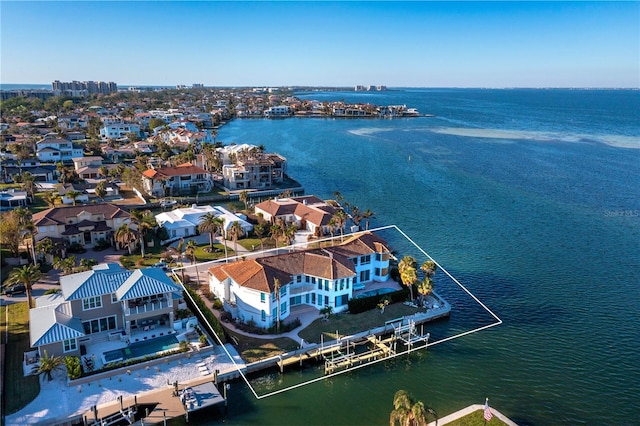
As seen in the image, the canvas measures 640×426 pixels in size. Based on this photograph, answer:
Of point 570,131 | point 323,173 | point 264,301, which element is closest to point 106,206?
point 264,301

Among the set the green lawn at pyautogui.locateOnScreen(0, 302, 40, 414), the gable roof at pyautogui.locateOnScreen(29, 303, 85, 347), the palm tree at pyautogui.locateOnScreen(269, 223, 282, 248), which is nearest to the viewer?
the green lawn at pyautogui.locateOnScreen(0, 302, 40, 414)

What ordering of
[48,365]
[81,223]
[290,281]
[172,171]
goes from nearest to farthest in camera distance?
[48,365] → [290,281] → [81,223] → [172,171]

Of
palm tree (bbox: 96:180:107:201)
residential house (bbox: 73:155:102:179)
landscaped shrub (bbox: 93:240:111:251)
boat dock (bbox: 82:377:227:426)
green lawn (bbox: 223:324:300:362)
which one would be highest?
residential house (bbox: 73:155:102:179)

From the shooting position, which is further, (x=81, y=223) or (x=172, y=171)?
(x=172, y=171)

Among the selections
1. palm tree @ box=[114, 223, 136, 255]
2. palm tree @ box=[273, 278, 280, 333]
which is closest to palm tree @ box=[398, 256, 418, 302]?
palm tree @ box=[273, 278, 280, 333]

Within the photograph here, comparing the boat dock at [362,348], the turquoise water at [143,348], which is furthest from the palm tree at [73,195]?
the boat dock at [362,348]

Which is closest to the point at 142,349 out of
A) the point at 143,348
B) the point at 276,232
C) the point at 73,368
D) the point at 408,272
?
Answer: the point at 143,348

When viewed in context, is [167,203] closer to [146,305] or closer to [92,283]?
[92,283]

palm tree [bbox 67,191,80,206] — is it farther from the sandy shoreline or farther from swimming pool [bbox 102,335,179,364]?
the sandy shoreline
